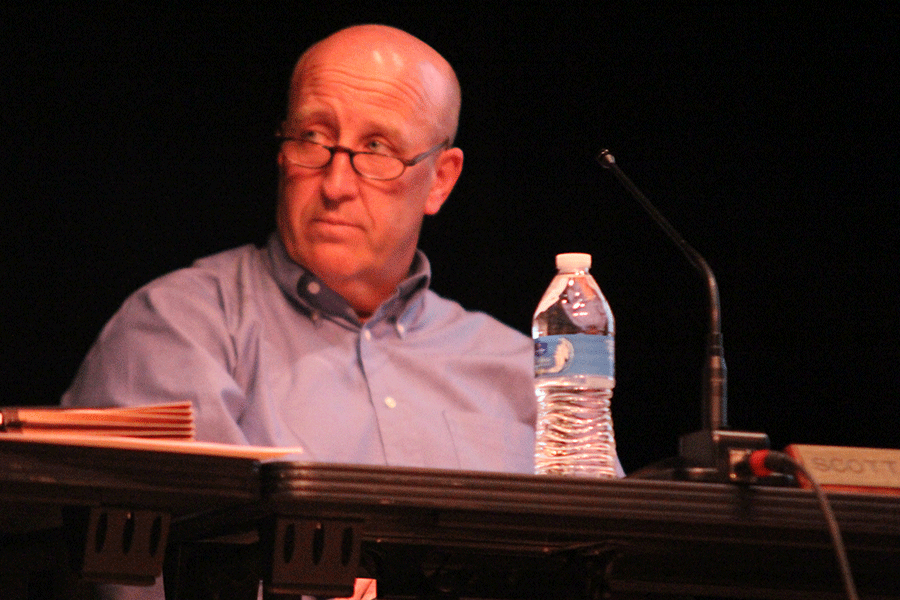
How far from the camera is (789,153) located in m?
2.35

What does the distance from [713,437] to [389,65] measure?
116 cm

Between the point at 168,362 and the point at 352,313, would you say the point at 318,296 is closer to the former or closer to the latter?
the point at 352,313

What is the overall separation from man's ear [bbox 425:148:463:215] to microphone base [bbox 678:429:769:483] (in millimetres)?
1164

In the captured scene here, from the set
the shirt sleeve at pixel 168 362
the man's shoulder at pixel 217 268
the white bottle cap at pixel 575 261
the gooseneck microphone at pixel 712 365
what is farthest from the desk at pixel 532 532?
the man's shoulder at pixel 217 268

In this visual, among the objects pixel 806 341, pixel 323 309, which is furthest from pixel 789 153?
pixel 323 309

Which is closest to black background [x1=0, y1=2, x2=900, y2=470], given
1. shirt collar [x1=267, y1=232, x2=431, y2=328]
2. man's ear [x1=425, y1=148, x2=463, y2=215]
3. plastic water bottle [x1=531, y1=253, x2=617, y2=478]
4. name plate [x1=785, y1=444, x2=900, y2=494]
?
man's ear [x1=425, y1=148, x2=463, y2=215]

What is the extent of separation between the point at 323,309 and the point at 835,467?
1075mm

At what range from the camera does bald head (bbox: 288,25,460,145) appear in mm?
1883

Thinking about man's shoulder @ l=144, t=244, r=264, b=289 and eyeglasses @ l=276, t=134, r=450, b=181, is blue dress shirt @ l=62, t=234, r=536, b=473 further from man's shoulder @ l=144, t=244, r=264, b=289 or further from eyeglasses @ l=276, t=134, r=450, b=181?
eyeglasses @ l=276, t=134, r=450, b=181

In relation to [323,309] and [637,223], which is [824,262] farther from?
[323,309]

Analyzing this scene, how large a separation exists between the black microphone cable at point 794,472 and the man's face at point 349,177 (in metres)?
1.08

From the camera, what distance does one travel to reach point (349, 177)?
6.00 feet

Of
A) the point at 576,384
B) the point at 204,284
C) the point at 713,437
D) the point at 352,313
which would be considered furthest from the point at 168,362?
the point at 713,437

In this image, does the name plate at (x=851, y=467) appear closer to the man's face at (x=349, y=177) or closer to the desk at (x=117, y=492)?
the desk at (x=117, y=492)
